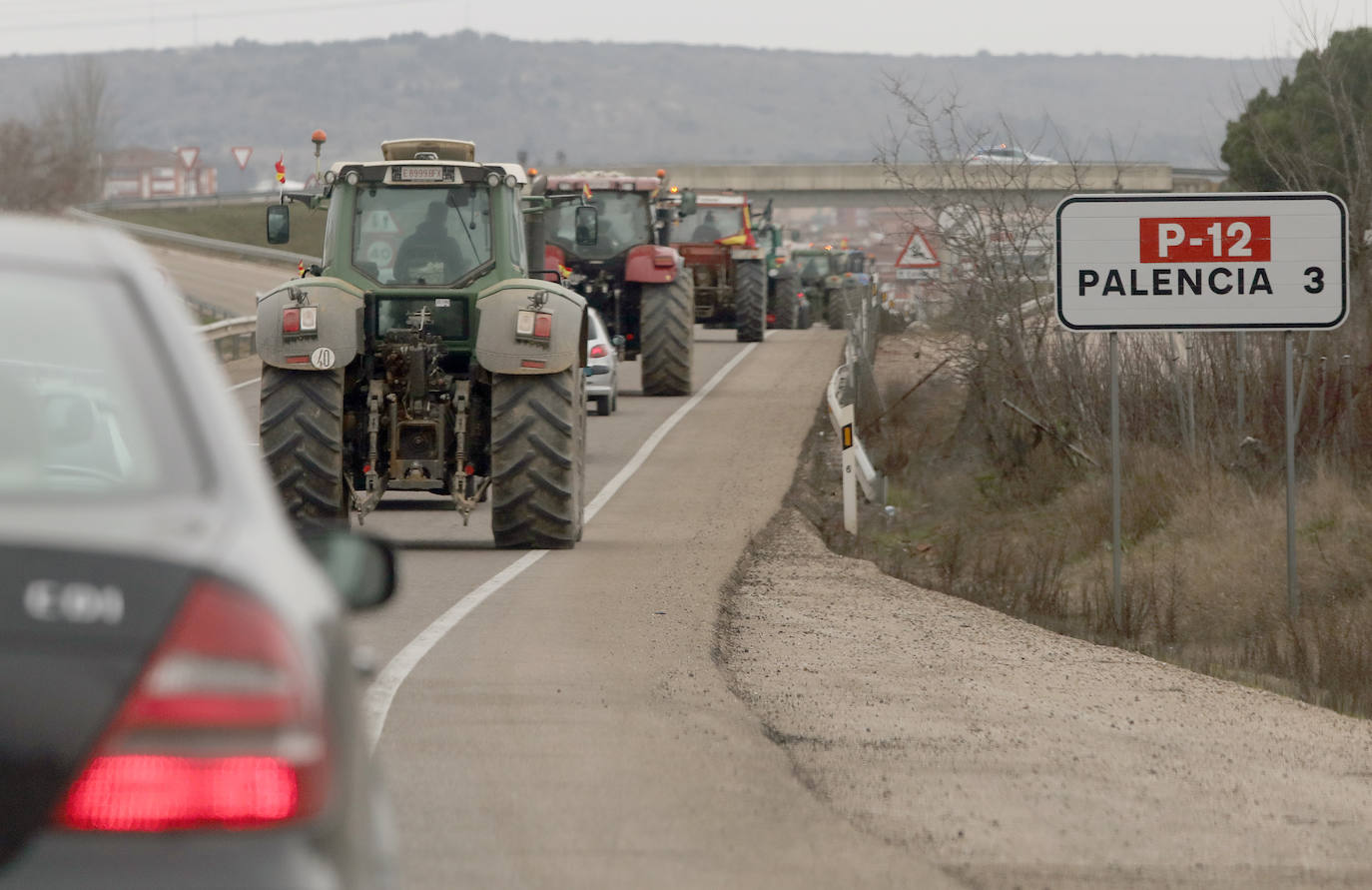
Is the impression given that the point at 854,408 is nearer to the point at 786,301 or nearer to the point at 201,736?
the point at 201,736

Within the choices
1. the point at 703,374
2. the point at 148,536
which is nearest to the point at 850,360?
the point at 703,374

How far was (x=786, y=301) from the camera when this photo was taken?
4688cm

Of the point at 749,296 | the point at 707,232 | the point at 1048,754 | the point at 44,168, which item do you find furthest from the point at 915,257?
the point at 44,168

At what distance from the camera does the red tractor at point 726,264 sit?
38.8 metres

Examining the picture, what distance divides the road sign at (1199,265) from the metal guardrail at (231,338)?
22.7 metres

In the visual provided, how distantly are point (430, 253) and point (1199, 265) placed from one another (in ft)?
17.3

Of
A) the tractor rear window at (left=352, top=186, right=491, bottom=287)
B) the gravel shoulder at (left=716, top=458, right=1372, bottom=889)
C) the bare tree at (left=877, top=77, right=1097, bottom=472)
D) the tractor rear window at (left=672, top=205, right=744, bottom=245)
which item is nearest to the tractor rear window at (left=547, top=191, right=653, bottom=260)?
the bare tree at (left=877, top=77, right=1097, bottom=472)

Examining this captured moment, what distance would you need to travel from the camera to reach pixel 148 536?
2742 mm

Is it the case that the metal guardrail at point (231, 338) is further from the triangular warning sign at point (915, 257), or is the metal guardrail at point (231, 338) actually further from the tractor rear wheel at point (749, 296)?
the triangular warning sign at point (915, 257)

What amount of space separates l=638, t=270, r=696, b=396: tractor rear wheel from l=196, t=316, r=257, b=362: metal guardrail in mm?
8594

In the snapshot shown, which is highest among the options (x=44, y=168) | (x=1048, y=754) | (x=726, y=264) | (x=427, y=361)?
(x=44, y=168)

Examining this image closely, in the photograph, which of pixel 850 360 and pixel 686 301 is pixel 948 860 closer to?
pixel 850 360

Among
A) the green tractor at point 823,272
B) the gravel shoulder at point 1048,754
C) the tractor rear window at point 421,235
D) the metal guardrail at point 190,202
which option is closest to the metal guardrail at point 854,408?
the tractor rear window at point 421,235

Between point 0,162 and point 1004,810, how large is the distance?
7619 centimetres
